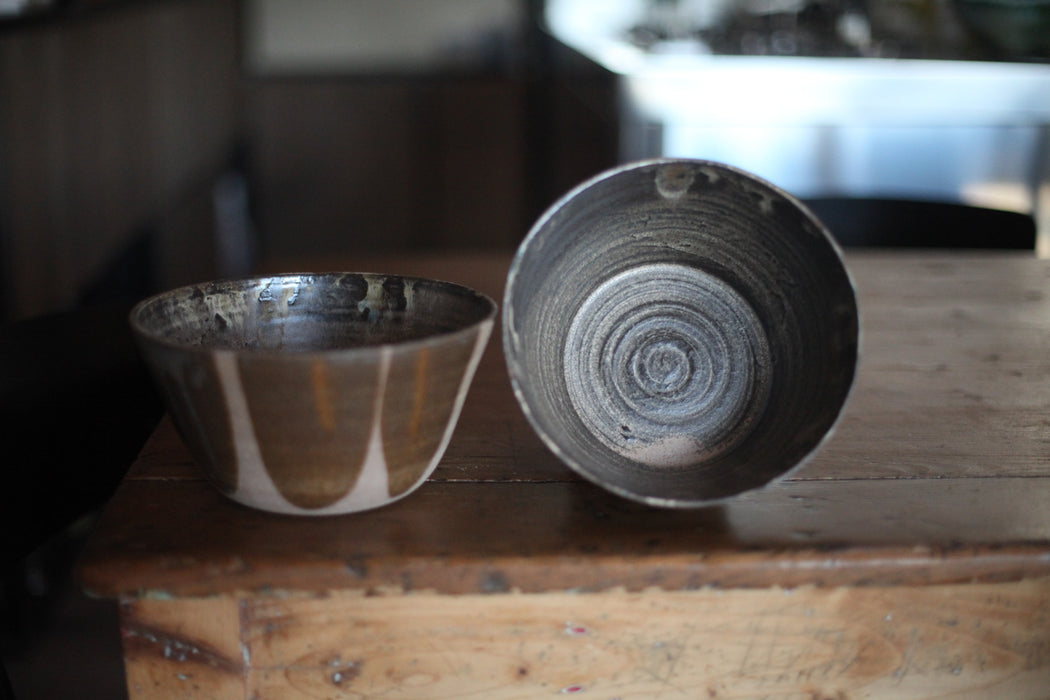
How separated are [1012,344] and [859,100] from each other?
1.54m

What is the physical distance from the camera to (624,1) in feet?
12.8

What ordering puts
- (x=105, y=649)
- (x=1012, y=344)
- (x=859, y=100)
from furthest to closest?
(x=859, y=100), (x=105, y=649), (x=1012, y=344)

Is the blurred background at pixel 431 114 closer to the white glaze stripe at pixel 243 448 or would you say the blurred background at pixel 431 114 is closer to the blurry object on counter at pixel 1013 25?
the blurry object on counter at pixel 1013 25

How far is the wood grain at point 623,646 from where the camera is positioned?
49 cm

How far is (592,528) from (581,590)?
4 cm

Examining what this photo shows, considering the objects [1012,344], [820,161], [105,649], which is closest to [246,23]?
[820,161]

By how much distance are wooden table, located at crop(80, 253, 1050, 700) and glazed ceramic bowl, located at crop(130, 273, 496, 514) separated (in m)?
0.02

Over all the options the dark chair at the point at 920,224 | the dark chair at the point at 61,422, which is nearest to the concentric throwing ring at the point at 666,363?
the dark chair at the point at 61,422

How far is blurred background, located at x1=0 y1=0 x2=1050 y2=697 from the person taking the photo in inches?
61.3

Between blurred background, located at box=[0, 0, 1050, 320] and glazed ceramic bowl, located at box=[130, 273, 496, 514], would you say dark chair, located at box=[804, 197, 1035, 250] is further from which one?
glazed ceramic bowl, located at box=[130, 273, 496, 514]

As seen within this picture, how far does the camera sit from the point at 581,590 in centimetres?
47

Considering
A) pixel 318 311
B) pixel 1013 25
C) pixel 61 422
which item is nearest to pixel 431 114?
pixel 1013 25

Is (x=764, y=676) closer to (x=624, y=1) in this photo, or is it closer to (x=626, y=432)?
(x=626, y=432)

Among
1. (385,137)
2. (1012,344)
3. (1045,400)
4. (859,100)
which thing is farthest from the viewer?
(385,137)
